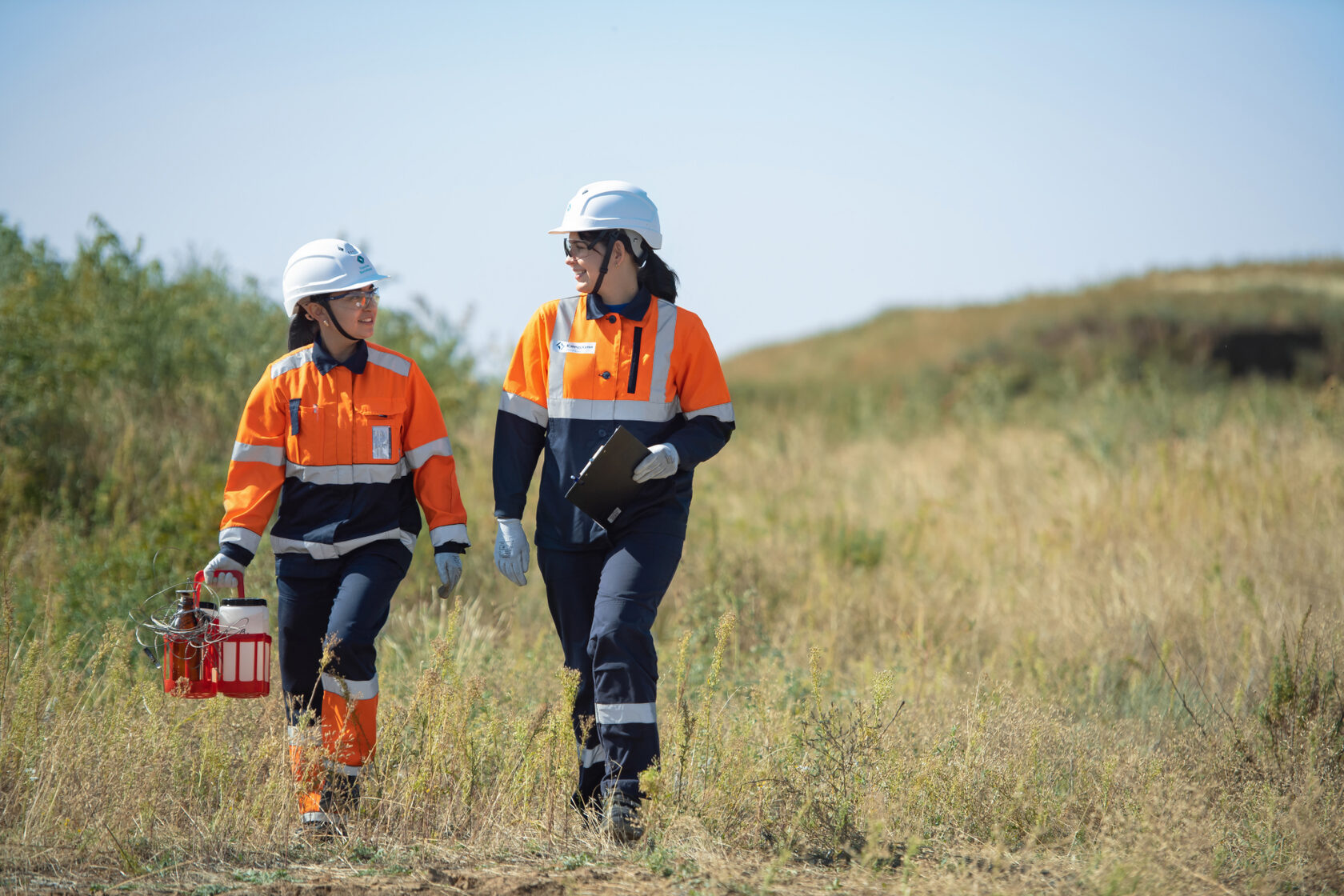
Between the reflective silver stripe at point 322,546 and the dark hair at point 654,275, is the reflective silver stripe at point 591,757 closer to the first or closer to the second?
the reflective silver stripe at point 322,546

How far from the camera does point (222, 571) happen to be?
12.1ft

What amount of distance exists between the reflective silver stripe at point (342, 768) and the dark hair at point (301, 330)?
1.60m

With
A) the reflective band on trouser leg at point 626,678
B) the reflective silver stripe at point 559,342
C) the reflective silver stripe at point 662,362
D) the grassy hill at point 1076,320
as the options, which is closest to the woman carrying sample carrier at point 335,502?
the reflective silver stripe at point 559,342

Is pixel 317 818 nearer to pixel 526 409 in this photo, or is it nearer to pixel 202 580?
pixel 202 580

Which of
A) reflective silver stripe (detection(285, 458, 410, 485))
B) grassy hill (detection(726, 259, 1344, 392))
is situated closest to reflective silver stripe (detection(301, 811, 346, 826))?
reflective silver stripe (detection(285, 458, 410, 485))

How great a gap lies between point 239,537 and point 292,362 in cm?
69

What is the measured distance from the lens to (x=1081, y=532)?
27.5ft

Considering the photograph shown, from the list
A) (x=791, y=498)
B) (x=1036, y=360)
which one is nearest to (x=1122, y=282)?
(x=1036, y=360)

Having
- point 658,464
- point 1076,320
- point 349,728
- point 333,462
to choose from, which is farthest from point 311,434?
point 1076,320

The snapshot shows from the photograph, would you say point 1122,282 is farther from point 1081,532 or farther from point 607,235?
point 607,235

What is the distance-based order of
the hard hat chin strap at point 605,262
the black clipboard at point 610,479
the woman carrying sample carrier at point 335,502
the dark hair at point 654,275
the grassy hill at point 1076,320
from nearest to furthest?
the black clipboard at point 610,479 → the woman carrying sample carrier at point 335,502 → the hard hat chin strap at point 605,262 → the dark hair at point 654,275 → the grassy hill at point 1076,320

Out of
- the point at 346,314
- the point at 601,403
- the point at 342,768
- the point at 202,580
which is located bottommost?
the point at 342,768

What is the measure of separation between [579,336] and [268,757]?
74.9 inches

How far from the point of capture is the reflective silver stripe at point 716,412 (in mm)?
3852
